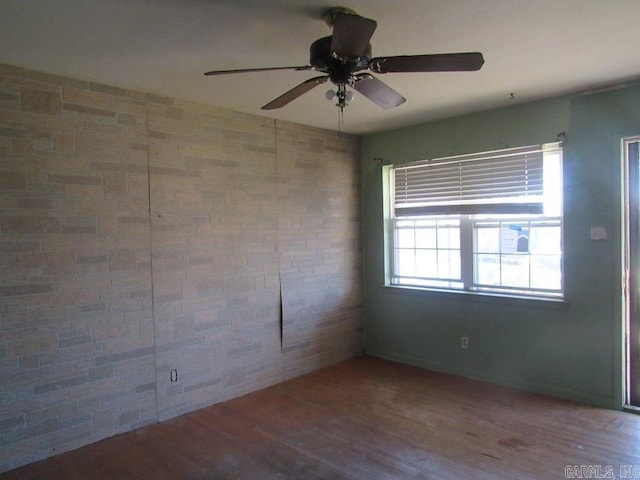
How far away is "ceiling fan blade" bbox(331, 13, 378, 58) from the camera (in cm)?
172

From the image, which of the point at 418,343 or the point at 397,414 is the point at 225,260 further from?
the point at 418,343

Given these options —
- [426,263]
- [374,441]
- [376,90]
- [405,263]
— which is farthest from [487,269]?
[376,90]

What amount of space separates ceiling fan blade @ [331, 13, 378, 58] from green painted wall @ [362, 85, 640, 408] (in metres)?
2.50

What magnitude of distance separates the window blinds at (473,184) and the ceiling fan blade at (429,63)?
217 centimetres

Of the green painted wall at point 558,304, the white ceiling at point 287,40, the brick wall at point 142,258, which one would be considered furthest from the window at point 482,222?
the brick wall at point 142,258

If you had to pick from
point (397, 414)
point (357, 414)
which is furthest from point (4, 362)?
point (397, 414)

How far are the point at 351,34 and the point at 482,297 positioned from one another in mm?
3097

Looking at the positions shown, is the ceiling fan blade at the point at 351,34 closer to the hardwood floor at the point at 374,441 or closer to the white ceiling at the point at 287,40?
the white ceiling at the point at 287,40

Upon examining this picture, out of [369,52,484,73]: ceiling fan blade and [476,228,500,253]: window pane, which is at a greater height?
[369,52,484,73]: ceiling fan blade

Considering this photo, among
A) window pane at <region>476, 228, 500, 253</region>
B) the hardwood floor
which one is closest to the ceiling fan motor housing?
the hardwood floor

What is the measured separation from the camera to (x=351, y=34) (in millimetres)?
1782

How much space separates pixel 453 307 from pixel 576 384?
121 centimetres

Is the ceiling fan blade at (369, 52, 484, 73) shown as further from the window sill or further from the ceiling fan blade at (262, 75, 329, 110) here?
the window sill

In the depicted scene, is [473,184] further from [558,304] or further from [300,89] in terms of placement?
[300,89]
